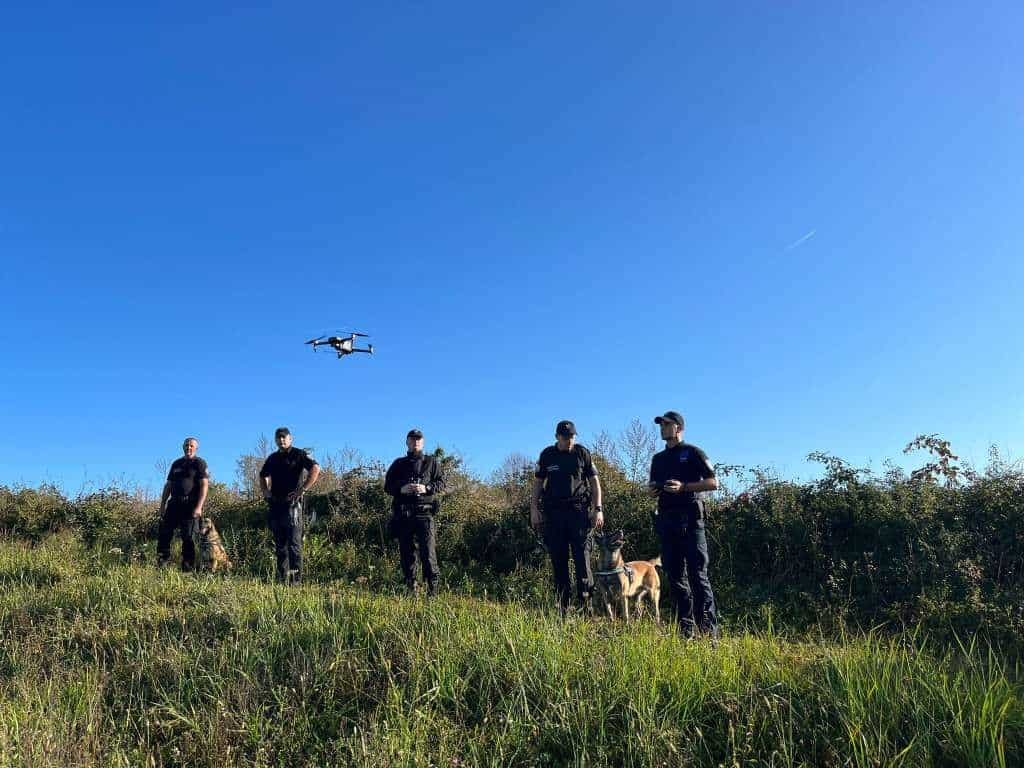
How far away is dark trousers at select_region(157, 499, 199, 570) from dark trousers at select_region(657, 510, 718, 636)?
6.00m

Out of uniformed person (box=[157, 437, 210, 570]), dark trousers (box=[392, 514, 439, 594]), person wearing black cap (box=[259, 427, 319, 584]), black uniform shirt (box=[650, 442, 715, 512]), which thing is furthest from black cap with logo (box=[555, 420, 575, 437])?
uniformed person (box=[157, 437, 210, 570])

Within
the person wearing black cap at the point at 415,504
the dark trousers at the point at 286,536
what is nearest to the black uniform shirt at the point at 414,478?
the person wearing black cap at the point at 415,504

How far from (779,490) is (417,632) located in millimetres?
6038

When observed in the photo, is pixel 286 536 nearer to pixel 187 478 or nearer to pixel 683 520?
pixel 187 478

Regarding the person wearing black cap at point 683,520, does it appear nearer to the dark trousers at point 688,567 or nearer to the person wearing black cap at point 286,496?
the dark trousers at point 688,567

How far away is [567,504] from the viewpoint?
609 cm

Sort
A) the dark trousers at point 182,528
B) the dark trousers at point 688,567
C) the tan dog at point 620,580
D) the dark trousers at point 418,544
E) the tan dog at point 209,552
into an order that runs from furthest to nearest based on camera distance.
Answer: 1. the tan dog at point 209,552
2. the dark trousers at point 182,528
3. the dark trousers at point 418,544
4. the tan dog at point 620,580
5. the dark trousers at point 688,567

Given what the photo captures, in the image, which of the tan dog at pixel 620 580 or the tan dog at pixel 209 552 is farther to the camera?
the tan dog at pixel 209 552

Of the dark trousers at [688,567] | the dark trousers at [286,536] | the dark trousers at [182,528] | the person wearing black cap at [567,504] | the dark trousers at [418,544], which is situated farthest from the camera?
the dark trousers at [182,528]

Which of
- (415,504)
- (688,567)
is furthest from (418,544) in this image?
(688,567)

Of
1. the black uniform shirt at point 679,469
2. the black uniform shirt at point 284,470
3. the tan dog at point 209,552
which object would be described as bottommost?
the tan dog at point 209,552

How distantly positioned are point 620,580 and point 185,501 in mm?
5675

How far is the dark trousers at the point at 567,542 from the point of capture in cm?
598

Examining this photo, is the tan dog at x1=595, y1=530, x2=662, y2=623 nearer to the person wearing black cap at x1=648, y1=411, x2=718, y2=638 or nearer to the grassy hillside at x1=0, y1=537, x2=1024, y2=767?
the person wearing black cap at x1=648, y1=411, x2=718, y2=638
